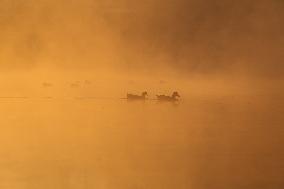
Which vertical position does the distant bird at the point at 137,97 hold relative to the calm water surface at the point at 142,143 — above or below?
above

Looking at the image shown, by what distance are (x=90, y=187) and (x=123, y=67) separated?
0.47 m

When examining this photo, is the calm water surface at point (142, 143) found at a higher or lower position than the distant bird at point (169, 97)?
lower

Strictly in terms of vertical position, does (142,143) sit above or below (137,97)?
below

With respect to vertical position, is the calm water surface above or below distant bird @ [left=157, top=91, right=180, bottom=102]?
below

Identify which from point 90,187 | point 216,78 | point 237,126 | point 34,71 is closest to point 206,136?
point 237,126

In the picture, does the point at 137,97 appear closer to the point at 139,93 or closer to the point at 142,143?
the point at 139,93

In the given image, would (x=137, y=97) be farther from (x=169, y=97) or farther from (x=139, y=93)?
(x=169, y=97)

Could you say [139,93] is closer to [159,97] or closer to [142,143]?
[159,97]

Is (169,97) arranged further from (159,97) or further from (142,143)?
(142,143)

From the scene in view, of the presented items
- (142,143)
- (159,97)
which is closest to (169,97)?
(159,97)

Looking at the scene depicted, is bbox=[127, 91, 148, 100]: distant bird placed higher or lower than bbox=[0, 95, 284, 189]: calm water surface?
higher

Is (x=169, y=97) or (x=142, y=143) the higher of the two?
(x=169, y=97)

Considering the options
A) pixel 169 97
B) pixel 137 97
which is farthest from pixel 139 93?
pixel 169 97

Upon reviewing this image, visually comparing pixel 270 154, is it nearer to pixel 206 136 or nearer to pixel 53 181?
pixel 206 136
